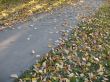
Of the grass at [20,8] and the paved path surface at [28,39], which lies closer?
the paved path surface at [28,39]

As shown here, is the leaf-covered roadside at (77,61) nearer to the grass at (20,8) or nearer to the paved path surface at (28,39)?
the paved path surface at (28,39)

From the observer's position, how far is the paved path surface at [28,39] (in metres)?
6.28

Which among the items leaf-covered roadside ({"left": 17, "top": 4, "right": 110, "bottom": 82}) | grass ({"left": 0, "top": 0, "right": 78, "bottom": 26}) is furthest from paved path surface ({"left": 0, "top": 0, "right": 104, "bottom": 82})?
grass ({"left": 0, "top": 0, "right": 78, "bottom": 26})

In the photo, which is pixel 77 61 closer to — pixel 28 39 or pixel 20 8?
pixel 28 39

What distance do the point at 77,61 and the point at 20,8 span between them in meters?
6.20

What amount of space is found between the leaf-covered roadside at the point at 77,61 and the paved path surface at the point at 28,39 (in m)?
0.34

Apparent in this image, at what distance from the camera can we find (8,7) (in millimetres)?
12242

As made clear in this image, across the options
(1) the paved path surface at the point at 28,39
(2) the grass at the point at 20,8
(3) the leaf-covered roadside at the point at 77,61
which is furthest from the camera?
(2) the grass at the point at 20,8

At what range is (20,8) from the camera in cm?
1222

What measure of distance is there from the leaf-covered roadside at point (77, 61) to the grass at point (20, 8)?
235 cm

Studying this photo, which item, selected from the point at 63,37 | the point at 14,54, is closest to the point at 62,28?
the point at 63,37

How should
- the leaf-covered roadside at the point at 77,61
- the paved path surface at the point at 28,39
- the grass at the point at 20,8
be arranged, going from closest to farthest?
the leaf-covered roadside at the point at 77,61, the paved path surface at the point at 28,39, the grass at the point at 20,8

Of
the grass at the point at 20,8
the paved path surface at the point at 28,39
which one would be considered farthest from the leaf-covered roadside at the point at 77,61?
the grass at the point at 20,8

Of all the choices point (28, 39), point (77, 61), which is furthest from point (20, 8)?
point (77, 61)
